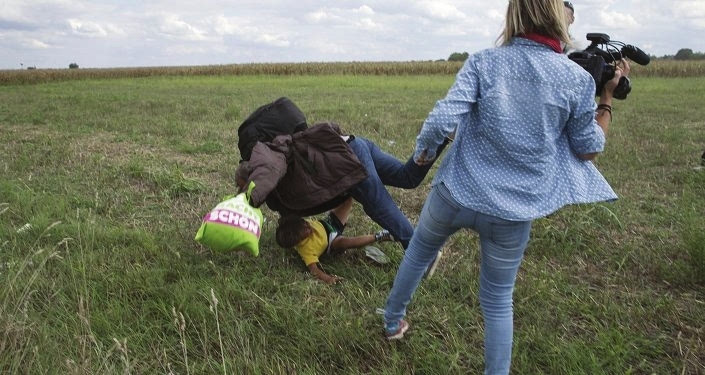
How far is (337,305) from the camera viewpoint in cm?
→ 291

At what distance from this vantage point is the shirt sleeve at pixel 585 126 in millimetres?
1943

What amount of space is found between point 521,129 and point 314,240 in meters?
1.81

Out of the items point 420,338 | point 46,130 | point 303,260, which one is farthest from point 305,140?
point 46,130

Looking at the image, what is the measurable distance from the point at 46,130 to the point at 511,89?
29.8ft

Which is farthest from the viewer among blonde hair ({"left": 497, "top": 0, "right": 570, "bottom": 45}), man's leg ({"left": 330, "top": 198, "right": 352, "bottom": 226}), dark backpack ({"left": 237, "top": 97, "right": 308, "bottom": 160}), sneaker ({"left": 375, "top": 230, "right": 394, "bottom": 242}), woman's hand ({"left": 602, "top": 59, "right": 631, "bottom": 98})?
man's leg ({"left": 330, "top": 198, "right": 352, "bottom": 226})

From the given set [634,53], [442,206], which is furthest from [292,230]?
[634,53]

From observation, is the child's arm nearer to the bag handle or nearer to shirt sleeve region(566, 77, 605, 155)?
the bag handle

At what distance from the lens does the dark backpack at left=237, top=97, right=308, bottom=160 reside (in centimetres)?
333

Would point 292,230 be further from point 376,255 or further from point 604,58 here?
point 604,58

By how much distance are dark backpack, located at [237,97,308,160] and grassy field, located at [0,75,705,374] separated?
2.59ft

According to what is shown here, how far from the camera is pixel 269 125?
3.34m

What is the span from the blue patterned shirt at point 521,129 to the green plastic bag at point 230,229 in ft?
3.08

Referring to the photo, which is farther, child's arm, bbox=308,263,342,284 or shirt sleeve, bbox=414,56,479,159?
child's arm, bbox=308,263,342,284

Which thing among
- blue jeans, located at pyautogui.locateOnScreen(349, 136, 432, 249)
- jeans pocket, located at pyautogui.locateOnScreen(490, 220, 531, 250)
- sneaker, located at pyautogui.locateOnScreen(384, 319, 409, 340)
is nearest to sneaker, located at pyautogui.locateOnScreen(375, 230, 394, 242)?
blue jeans, located at pyautogui.locateOnScreen(349, 136, 432, 249)
